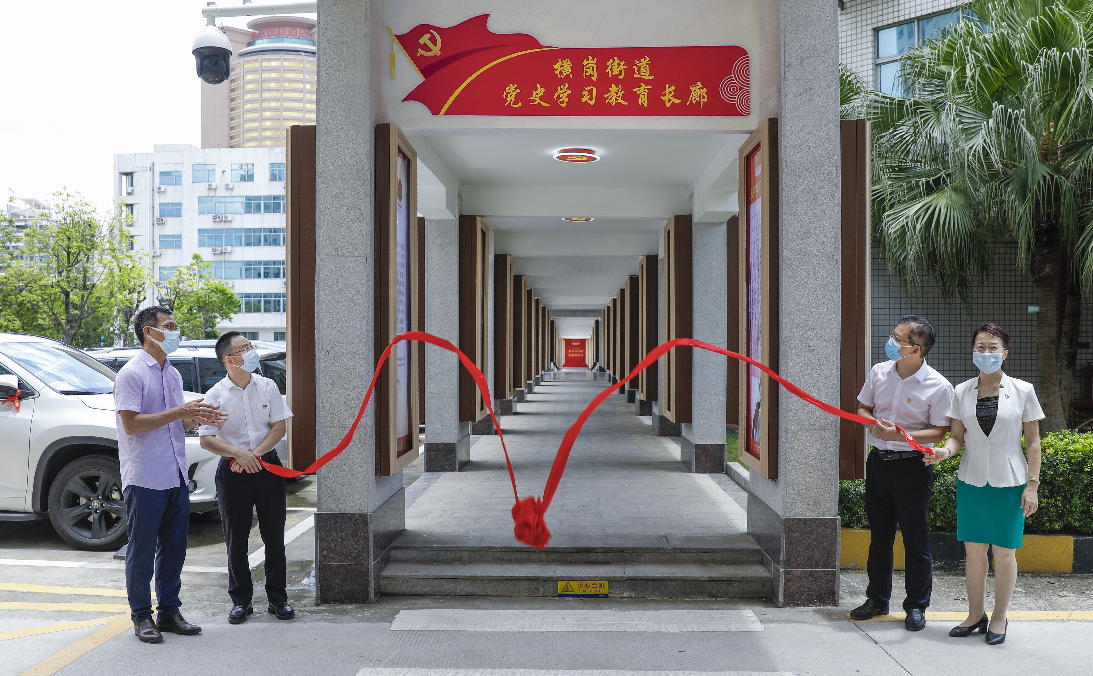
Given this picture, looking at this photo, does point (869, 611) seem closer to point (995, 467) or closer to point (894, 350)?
point (995, 467)

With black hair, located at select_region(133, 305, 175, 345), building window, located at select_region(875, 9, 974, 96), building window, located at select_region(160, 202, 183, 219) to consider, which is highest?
building window, located at select_region(160, 202, 183, 219)

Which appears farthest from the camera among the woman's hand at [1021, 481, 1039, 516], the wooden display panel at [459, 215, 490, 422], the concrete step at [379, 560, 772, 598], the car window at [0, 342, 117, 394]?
the wooden display panel at [459, 215, 490, 422]

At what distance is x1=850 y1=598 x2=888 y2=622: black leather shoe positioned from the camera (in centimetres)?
513

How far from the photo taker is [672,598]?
5668mm

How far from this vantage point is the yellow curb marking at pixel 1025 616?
516 cm

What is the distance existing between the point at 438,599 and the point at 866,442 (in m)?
3.12

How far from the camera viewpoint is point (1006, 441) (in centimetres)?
466

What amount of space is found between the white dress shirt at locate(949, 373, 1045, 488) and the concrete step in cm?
164

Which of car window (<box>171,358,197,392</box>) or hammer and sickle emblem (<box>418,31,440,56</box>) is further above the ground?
hammer and sickle emblem (<box>418,31,440,56</box>)

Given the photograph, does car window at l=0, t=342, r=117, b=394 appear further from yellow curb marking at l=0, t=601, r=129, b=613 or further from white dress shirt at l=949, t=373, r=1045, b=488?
white dress shirt at l=949, t=373, r=1045, b=488

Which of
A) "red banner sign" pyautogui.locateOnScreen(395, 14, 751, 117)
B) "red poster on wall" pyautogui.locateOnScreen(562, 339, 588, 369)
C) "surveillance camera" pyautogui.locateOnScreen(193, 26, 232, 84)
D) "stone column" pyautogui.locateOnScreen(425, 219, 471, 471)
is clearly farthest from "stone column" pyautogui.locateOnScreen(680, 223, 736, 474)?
"red poster on wall" pyautogui.locateOnScreen(562, 339, 588, 369)

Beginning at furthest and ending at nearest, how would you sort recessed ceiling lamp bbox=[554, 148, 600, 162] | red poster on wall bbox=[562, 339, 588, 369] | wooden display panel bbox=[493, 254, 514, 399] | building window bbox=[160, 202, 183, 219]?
1. red poster on wall bbox=[562, 339, 588, 369]
2. building window bbox=[160, 202, 183, 219]
3. wooden display panel bbox=[493, 254, 514, 399]
4. recessed ceiling lamp bbox=[554, 148, 600, 162]

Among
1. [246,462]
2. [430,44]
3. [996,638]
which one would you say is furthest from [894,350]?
[246,462]

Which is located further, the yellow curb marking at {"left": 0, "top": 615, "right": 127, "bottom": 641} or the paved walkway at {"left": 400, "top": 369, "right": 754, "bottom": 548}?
the paved walkway at {"left": 400, "top": 369, "right": 754, "bottom": 548}
